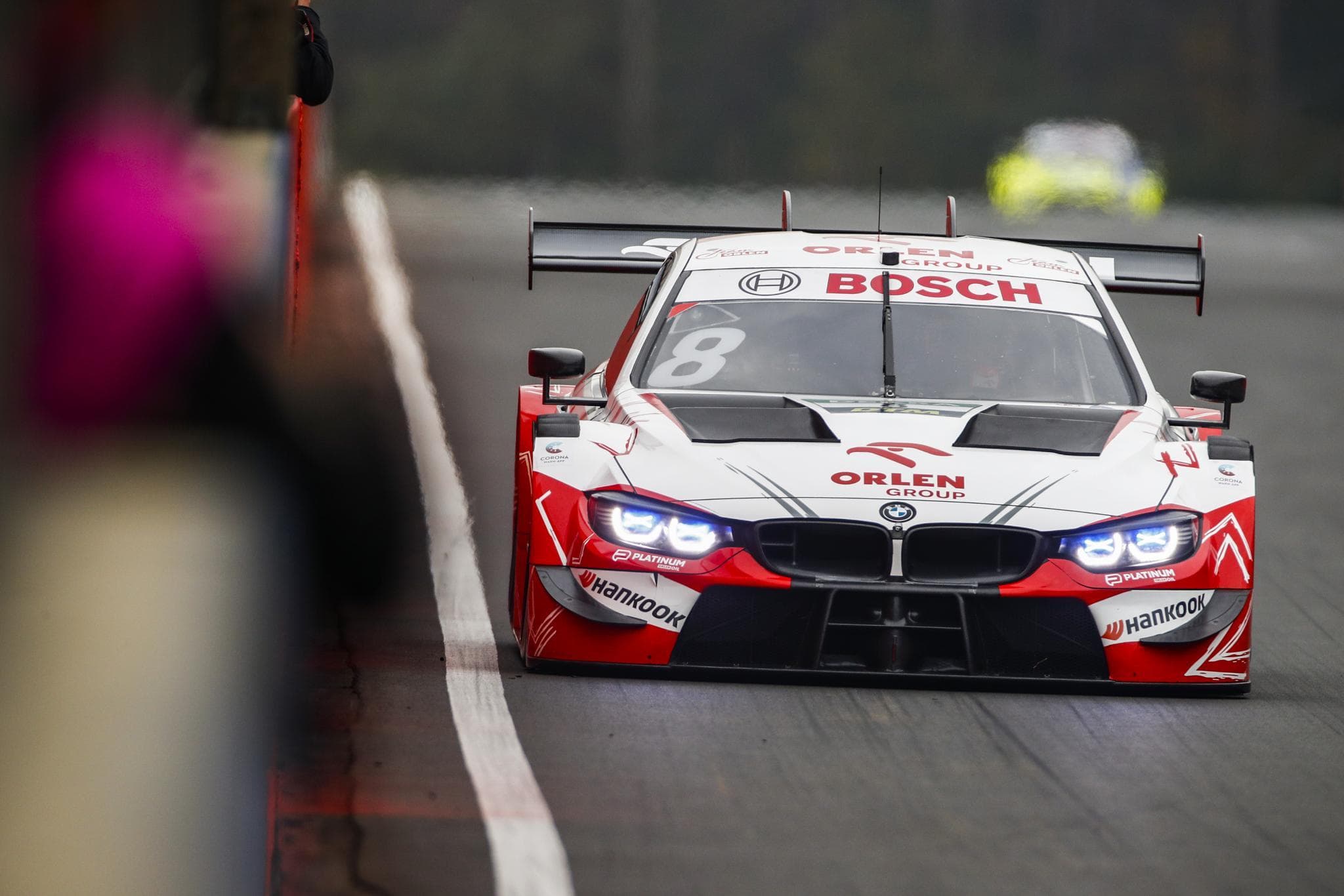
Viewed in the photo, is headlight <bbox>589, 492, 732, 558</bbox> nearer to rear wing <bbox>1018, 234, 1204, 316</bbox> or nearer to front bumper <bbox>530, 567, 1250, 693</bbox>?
front bumper <bbox>530, 567, 1250, 693</bbox>

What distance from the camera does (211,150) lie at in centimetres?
553

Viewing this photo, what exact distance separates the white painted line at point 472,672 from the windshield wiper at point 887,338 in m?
1.60

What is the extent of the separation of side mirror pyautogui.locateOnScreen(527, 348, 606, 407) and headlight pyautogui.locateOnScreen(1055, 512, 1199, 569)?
189cm

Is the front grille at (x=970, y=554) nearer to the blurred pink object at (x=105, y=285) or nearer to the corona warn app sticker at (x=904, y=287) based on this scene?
the corona warn app sticker at (x=904, y=287)

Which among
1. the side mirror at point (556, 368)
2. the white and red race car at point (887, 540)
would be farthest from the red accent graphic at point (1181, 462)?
the side mirror at point (556, 368)

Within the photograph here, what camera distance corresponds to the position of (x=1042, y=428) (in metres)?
7.50

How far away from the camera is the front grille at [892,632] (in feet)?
22.4

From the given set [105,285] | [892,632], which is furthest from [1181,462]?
[105,285]

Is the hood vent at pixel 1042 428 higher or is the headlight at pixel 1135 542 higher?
the hood vent at pixel 1042 428

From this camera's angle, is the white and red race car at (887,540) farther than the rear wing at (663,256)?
No

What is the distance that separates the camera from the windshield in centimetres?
800

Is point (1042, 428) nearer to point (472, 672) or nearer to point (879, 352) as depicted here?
point (879, 352)

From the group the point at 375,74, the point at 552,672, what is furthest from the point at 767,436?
the point at 375,74

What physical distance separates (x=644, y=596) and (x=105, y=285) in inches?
145
